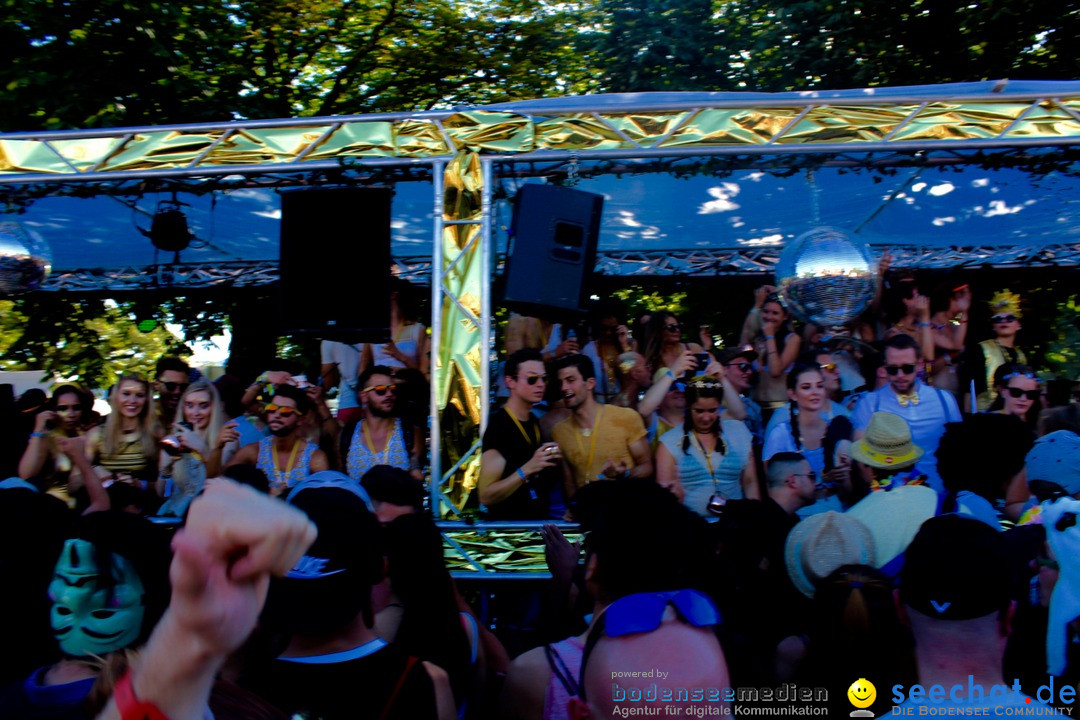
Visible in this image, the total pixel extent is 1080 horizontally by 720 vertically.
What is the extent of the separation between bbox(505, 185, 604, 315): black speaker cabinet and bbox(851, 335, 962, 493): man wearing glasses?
72.7 inches

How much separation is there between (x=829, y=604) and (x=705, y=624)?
0.77 meters

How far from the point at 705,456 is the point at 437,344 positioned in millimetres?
1723

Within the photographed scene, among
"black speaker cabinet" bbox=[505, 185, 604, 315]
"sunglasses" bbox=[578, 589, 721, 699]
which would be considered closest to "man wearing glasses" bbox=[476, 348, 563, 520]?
"black speaker cabinet" bbox=[505, 185, 604, 315]

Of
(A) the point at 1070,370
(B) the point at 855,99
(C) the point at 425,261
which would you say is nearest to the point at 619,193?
(C) the point at 425,261

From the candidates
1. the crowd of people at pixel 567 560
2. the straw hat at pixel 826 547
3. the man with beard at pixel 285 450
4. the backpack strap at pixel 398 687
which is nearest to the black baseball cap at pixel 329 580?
the crowd of people at pixel 567 560

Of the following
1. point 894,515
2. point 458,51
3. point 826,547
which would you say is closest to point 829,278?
point 894,515

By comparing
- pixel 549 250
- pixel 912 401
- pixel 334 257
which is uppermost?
pixel 549 250

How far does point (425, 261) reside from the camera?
9430mm

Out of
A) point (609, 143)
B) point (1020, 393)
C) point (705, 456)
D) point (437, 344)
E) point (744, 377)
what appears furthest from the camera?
point (744, 377)

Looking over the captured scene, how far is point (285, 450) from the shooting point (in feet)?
17.5

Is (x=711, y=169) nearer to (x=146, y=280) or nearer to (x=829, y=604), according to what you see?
(x=829, y=604)

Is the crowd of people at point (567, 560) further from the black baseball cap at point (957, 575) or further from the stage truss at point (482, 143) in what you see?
the stage truss at point (482, 143)

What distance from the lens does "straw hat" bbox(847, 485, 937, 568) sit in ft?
10.1

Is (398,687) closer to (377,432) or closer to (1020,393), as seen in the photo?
(377,432)
